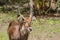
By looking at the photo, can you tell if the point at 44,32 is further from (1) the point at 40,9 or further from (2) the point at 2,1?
(2) the point at 2,1

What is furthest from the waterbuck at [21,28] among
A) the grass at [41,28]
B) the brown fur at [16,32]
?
the grass at [41,28]

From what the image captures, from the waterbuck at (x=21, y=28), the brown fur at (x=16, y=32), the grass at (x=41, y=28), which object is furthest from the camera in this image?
the grass at (x=41, y=28)

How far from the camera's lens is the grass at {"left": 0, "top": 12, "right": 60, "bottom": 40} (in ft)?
26.1

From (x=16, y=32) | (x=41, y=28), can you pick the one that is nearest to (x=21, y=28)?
(x=16, y=32)

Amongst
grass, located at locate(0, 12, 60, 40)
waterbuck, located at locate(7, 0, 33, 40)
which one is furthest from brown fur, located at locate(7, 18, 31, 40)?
grass, located at locate(0, 12, 60, 40)

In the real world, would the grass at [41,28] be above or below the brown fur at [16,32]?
below

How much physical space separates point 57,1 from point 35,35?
4222 mm

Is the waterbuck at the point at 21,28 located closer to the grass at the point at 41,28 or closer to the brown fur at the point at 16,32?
the brown fur at the point at 16,32

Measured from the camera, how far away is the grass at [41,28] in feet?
26.1

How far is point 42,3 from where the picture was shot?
10.7 metres

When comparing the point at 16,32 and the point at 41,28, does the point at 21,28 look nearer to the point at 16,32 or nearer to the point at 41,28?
the point at 16,32

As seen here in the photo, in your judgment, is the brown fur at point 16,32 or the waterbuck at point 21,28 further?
the brown fur at point 16,32

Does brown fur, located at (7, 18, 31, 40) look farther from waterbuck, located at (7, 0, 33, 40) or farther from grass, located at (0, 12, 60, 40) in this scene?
grass, located at (0, 12, 60, 40)

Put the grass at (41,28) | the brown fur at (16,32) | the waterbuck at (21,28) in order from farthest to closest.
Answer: the grass at (41,28) → the brown fur at (16,32) → the waterbuck at (21,28)
